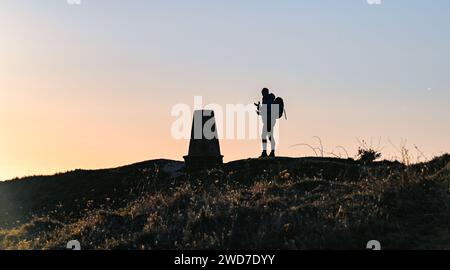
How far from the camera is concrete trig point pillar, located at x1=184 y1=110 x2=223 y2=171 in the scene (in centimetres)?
2188

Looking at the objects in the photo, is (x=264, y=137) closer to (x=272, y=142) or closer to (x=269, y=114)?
(x=272, y=142)

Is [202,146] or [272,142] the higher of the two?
[272,142]

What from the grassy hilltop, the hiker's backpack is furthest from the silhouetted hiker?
the grassy hilltop

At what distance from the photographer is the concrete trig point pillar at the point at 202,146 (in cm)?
2188

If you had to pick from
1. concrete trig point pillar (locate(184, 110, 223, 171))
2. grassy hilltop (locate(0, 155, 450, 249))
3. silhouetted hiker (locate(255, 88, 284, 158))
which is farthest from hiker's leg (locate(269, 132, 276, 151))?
grassy hilltop (locate(0, 155, 450, 249))

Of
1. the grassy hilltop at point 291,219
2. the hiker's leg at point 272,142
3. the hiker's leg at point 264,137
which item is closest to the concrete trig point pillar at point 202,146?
the hiker's leg at point 264,137

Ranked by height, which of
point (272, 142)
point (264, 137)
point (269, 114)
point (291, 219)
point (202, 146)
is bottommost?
A: point (291, 219)

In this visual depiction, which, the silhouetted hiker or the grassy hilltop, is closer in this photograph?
the grassy hilltop

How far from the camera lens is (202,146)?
21.9m

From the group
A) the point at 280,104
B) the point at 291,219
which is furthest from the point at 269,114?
the point at 291,219

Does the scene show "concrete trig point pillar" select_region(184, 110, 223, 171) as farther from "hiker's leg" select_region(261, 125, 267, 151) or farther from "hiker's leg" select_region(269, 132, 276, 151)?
"hiker's leg" select_region(269, 132, 276, 151)

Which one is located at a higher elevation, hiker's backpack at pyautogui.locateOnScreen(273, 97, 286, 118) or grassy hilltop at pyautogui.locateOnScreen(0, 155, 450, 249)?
hiker's backpack at pyautogui.locateOnScreen(273, 97, 286, 118)

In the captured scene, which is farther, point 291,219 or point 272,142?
point 272,142
